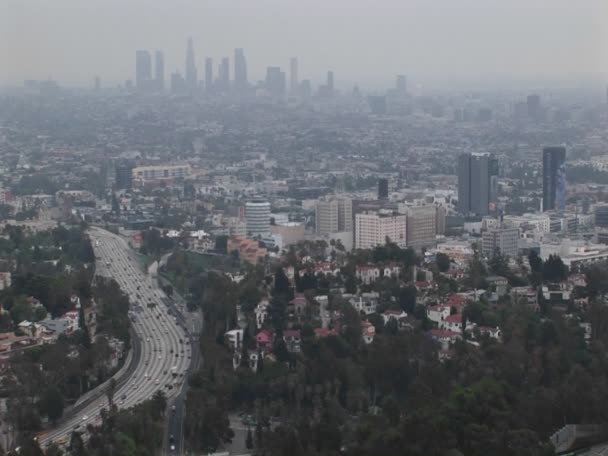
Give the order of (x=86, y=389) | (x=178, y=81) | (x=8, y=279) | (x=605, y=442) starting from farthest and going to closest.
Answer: (x=178, y=81), (x=8, y=279), (x=86, y=389), (x=605, y=442)

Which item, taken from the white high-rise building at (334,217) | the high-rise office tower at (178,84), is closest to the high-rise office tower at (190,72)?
the high-rise office tower at (178,84)

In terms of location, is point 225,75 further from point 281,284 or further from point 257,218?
point 281,284

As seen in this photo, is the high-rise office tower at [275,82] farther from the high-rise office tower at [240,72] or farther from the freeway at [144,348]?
the freeway at [144,348]

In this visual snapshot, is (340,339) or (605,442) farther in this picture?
(340,339)

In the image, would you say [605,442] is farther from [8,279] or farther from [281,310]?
[8,279]

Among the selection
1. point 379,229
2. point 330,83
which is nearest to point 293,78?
point 330,83

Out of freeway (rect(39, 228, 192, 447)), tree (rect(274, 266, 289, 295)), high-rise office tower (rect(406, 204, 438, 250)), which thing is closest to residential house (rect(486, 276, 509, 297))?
tree (rect(274, 266, 289, 295))

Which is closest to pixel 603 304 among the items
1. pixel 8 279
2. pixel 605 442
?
pixel 605 442
